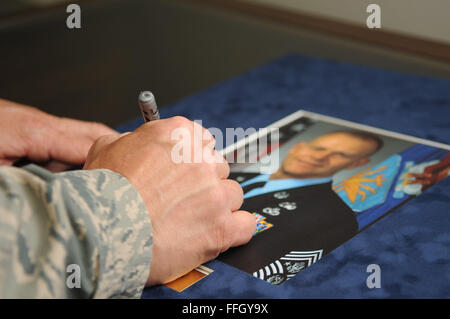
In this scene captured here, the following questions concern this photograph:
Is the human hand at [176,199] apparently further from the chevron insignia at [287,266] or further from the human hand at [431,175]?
the human hand at [431,175]

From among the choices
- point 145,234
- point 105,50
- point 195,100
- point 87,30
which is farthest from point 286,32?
point 145,234

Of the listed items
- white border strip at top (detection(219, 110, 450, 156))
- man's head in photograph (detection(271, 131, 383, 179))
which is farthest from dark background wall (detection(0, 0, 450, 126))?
man's head in photograph (detection(271, 131, 383, 179))

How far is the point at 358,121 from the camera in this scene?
3.42 ft

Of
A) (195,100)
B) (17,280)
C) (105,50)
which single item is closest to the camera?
(17,280)

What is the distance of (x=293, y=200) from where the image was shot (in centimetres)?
80

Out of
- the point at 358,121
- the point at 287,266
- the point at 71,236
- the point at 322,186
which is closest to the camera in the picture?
the point at 71,236

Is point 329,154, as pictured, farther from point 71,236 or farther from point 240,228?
point 71,236

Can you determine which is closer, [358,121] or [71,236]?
[71,236]

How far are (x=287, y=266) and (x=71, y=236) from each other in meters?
0.26

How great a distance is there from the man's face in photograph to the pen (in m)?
0.24

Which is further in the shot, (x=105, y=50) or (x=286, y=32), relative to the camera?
(x=105, y=50)

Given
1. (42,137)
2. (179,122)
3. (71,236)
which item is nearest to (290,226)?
(179,122)
